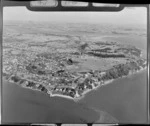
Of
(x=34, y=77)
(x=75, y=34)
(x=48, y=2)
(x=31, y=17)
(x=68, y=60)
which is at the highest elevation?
(x=48, y=2)

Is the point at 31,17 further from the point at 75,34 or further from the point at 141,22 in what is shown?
the point at 141,22

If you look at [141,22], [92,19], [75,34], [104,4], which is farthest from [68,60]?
[141,22]

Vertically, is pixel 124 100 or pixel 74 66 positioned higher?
pixel 74 66

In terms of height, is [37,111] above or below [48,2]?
below

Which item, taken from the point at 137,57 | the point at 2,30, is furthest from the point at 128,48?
the point at 2,30

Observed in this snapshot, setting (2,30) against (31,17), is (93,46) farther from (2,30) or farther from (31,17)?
(2,30)

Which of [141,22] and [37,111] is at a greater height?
[141,22]

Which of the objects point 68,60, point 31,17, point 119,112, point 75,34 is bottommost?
point 119,112
